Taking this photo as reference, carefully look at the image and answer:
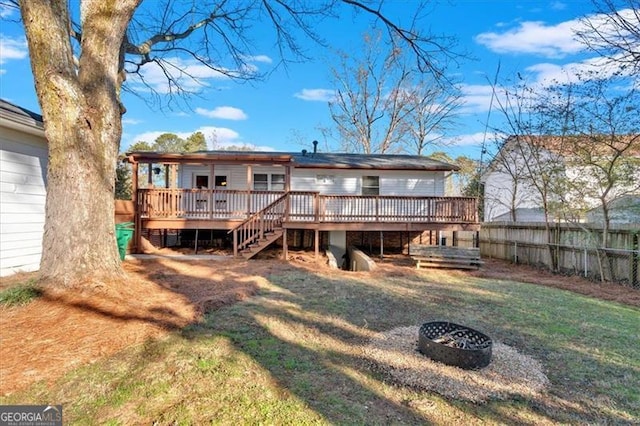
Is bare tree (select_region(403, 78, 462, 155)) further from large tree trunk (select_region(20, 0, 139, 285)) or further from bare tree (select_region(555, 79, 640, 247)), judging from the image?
large tree trunk (select_region(20, 0, 139, 285))

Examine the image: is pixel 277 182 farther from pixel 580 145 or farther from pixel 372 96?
pixel 372 96

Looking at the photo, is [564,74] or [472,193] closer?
[564,74]

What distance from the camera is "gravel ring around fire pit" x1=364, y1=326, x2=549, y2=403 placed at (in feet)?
10.3

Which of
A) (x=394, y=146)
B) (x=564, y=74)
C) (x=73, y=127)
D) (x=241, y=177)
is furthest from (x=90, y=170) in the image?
(x=394, y=146)

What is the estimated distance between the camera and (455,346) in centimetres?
363

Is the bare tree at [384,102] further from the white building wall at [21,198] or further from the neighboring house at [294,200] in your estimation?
the white building wall at [21,198]

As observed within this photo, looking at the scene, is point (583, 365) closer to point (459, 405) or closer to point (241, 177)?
point (459, 405)

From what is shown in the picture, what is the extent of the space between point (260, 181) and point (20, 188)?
326 inches

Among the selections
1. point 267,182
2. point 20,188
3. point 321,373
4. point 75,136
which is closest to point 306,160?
point 267,182

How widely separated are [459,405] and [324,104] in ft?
88.1

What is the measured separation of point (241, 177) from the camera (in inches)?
560

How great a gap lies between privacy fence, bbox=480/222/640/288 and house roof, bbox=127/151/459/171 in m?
3.54

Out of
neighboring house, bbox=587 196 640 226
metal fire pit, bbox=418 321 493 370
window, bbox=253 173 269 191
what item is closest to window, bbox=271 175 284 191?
window, bbox=253 173 269 191

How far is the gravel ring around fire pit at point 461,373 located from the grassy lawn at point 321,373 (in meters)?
0.10
